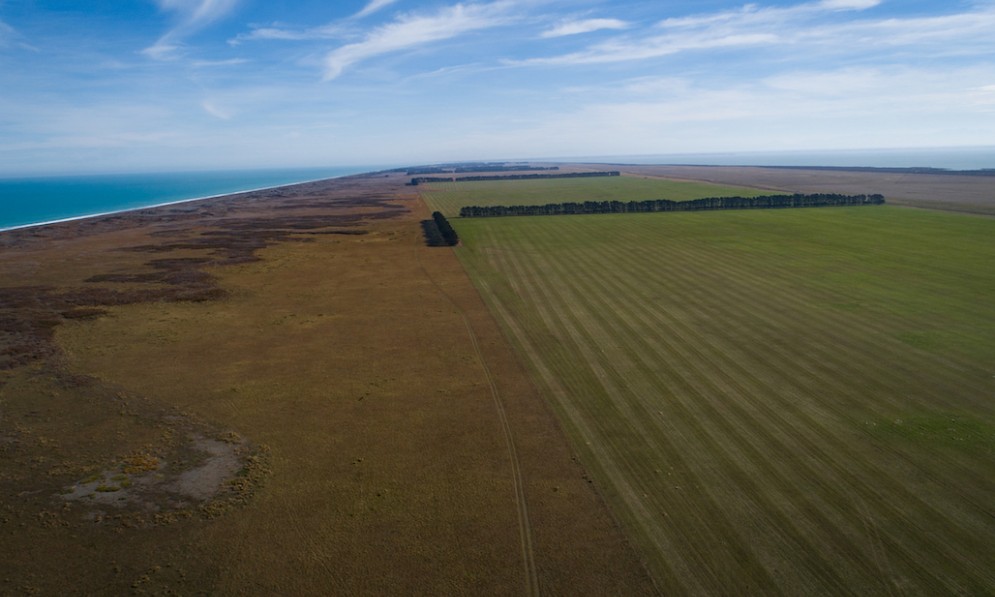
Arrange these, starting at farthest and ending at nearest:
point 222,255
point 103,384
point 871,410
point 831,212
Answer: point 831,212
point 222,255
point 103,384
point 871,410

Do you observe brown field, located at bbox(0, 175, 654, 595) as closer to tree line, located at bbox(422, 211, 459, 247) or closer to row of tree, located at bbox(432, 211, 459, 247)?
row of tree, located at bbox(432, 211, 459, 247)

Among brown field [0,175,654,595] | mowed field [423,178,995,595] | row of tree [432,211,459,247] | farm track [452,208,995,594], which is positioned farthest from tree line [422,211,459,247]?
farm track [452,208,995,594]

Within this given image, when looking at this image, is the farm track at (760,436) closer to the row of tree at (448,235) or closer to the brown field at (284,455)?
the brown field at (284,455)

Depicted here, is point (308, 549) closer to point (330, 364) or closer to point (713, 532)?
point (713, 532)

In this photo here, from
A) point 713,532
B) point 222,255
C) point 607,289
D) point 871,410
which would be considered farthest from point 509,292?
point 222,255

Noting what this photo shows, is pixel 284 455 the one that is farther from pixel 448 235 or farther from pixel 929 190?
pixel 929 190

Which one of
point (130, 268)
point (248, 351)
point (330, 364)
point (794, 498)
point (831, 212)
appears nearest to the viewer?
point (794, 498)
